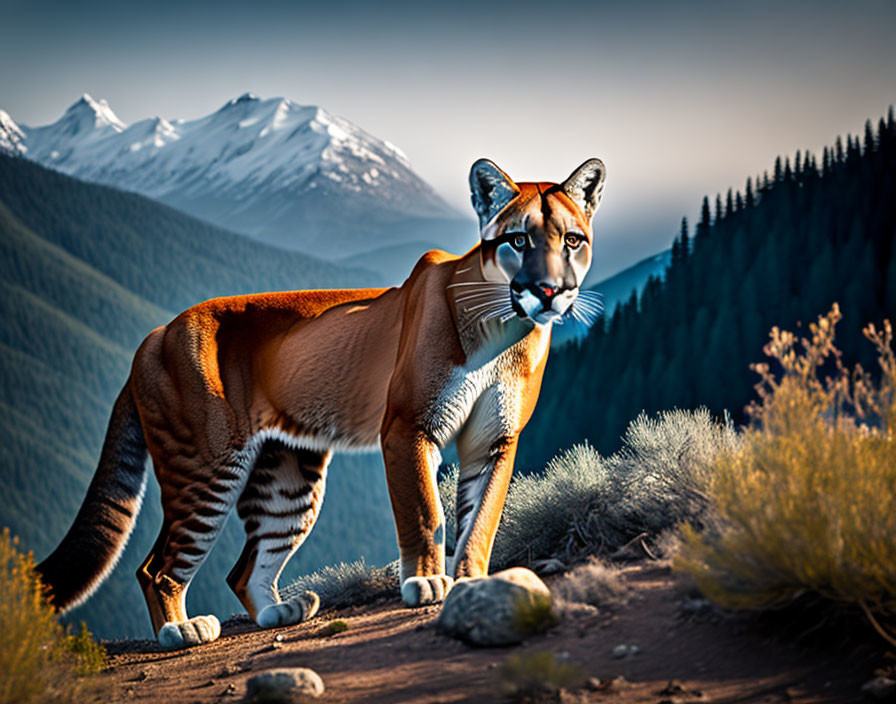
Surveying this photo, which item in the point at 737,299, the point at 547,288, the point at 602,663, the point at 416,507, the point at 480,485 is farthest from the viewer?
the point at 737,299

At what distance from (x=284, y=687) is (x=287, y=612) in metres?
2.63

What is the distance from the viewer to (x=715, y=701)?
3.68 m

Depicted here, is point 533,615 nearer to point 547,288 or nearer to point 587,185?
point 547,288

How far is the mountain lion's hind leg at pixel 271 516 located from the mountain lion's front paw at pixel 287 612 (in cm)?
50

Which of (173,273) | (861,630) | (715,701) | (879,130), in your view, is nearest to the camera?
(715,701)

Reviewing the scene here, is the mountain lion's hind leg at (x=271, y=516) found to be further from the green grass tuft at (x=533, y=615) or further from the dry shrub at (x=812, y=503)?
the dry shrub at (x=812, y=503)

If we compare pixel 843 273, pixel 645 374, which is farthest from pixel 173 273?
pixel 843 273

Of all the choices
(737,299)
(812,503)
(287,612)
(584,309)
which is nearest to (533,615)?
(812,503)

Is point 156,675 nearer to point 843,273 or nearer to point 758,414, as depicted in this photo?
point 758,414

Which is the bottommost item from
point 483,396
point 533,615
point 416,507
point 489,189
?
point 533,615

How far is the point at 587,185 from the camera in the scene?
575cm

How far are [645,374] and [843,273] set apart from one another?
694 cm

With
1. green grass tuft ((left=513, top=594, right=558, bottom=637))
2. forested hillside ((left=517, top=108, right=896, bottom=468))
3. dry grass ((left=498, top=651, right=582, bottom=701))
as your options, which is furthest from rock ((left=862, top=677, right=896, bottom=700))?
forested hillside ((left=517, top=108, right=896, bottom=468))

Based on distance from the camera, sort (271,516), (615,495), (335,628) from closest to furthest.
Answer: (335,628), (615,495), (271,516)
